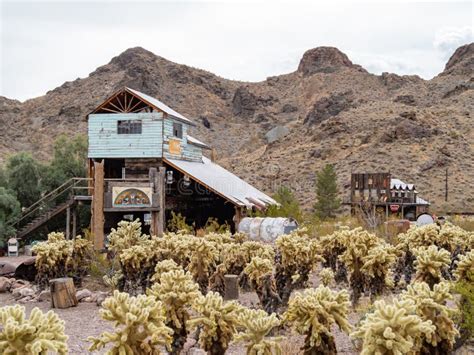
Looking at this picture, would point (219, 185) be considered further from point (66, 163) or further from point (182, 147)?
point (66, 163)

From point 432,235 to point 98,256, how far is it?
348 inches

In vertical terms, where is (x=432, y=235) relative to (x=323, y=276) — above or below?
above

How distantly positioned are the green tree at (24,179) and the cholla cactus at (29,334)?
2360 centimetres

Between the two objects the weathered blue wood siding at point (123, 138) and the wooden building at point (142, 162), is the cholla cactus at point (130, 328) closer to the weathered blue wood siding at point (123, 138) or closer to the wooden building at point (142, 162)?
the wooden building at point (142, 162)

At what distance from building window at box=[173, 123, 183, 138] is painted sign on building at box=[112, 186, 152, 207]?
5.00 metres

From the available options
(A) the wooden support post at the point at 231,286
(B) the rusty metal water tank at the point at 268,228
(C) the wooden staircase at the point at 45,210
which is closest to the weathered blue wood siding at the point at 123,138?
(C) the wooden staircase at the point at 45,210

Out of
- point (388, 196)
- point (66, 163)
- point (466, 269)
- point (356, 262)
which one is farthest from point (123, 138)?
point (388, 196)

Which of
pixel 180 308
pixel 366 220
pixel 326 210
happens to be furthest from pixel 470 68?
pixel 180 308

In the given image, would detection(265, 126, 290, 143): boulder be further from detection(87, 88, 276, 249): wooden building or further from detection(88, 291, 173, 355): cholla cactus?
detection(88, 291, 173, 355): cholla cactus

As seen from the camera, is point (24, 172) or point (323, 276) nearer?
point (323, 276)

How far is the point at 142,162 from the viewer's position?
972 inches

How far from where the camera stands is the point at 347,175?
52.1 meters

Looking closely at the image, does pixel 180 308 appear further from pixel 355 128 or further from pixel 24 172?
pixel 355 128

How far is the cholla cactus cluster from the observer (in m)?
13.8
